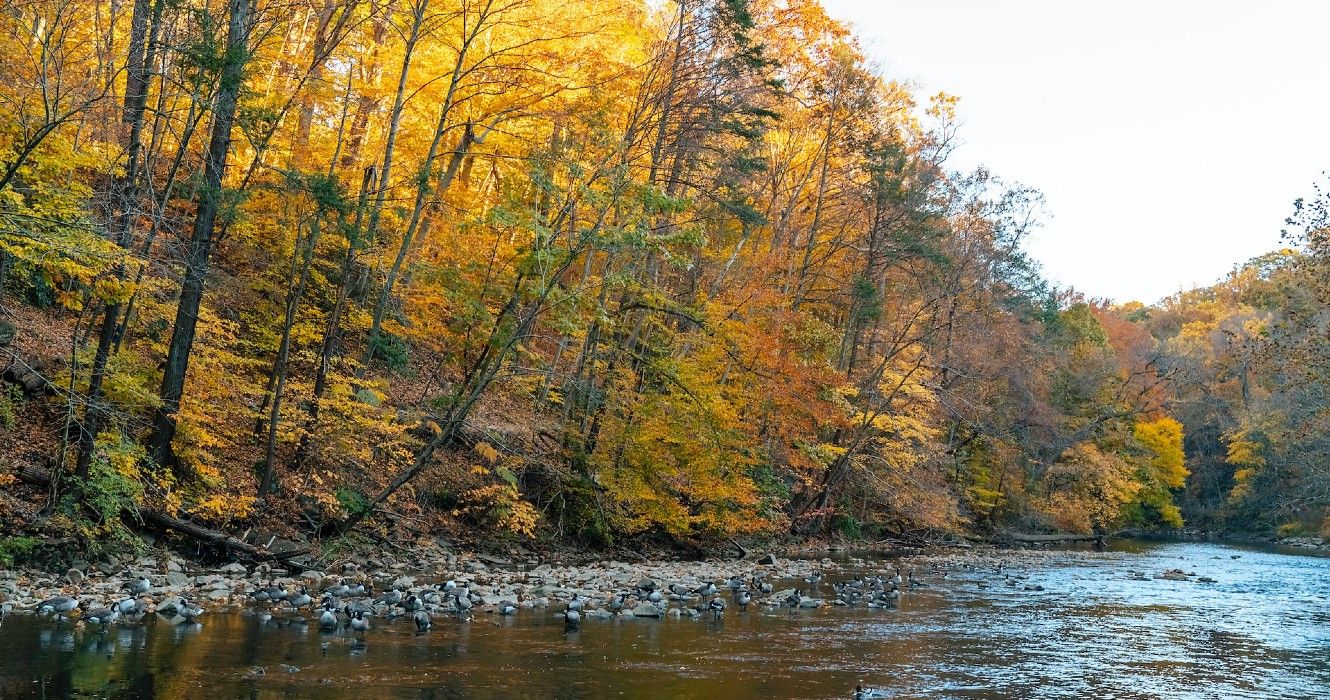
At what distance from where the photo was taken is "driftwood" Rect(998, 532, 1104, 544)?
36281mm

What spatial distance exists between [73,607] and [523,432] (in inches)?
431

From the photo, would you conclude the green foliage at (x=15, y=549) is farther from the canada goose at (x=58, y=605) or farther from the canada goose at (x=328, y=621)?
the canada goose at (x=328, y=621)

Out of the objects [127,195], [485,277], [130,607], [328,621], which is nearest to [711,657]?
[328,621]

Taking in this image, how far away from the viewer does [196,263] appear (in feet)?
44.4

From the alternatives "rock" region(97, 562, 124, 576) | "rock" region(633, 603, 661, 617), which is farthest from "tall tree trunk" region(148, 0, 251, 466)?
"rock" region(633, 603, 661, 617)

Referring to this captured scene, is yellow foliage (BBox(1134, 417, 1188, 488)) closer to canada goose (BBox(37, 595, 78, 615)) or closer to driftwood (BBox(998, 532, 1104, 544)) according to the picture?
driftwood (BBox(998, 532, 1104, 544))

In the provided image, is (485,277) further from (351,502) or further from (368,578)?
(368,578)

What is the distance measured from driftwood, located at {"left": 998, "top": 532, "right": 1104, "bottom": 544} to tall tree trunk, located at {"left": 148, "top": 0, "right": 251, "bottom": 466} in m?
29.6

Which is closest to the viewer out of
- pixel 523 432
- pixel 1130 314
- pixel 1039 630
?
pixel 1039 630

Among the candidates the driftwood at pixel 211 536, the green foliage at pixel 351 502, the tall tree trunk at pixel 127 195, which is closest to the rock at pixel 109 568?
the driftwood at pixel 211 536

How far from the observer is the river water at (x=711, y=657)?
782cm

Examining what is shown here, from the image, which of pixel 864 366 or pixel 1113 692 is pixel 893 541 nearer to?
pixel 864 366

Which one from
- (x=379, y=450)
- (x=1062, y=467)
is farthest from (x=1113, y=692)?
(x=1062, y=467)

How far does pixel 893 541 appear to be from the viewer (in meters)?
31.9
